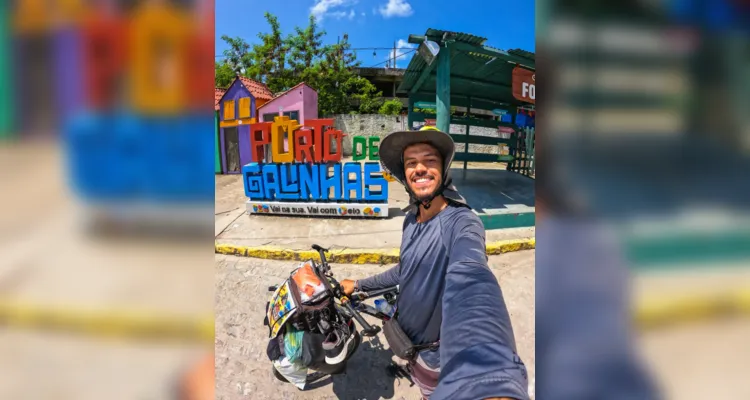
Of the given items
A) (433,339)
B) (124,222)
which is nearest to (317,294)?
(433,339)

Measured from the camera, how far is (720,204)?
1.52ft

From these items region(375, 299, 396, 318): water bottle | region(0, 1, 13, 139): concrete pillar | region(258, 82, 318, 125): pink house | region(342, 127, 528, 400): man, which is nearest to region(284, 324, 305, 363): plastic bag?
region(342, 127, 528, 400): man

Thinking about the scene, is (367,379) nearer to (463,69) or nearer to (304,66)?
(463,69)

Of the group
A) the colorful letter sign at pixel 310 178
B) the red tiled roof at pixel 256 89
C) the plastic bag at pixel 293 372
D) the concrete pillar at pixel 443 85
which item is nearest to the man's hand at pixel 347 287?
the plastic bag at pixel 293 372

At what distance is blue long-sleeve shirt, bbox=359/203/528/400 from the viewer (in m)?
0.84

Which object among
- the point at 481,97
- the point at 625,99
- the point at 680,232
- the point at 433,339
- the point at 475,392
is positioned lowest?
the point at 433,339

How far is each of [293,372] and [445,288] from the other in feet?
4.50

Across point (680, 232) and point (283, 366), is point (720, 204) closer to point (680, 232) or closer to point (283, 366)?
point (680, 232)

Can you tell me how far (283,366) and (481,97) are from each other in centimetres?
1080

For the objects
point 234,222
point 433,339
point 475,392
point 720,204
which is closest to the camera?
point 720,204

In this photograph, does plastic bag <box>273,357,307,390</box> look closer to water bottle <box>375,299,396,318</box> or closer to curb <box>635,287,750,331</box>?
water bottle <box>375,299,396,318</box>

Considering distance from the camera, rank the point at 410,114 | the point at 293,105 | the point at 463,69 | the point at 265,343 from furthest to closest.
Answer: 1. the point at 293,105
2. the point at 410,114
3. the point at 463,69
4. the point at 265,343

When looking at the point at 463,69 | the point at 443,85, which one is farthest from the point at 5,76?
the point at 463,69

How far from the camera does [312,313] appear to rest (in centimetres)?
202
